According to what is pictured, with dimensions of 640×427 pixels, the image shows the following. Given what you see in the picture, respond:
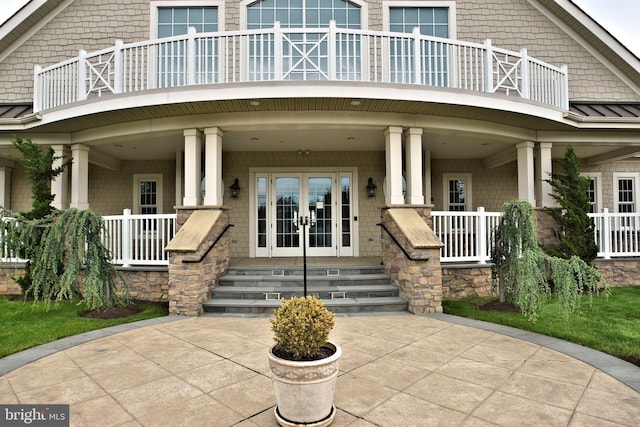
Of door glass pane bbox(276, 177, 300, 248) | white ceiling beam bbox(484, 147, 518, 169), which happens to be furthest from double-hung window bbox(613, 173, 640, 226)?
door glass pane bbox(276, 177, 300, 248)

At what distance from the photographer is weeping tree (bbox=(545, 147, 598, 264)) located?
7246mm

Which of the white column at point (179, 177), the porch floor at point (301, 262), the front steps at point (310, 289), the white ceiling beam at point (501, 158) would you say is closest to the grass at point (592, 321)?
the front steps at point (310, 289)

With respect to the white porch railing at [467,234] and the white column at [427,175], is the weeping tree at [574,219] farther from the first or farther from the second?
the white column at [427,175]

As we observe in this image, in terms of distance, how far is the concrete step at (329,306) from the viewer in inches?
231

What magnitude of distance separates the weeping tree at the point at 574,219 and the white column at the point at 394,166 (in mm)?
3306

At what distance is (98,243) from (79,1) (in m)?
7.69

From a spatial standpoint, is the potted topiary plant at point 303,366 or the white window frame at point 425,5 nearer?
the potted topiary plant at point 303,366

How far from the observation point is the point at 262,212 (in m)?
9.50

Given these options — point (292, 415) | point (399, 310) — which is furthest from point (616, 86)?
point (292, 415)

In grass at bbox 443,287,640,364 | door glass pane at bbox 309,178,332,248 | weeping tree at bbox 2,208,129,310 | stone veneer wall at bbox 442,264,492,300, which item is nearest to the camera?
grass at bbox 443,287,640,364

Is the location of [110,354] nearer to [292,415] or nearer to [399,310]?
[292,415]

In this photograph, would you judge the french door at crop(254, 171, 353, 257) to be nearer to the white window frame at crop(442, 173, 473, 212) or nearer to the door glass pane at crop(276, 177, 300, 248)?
the door glass pane at crop(276, 177, 300, 248)

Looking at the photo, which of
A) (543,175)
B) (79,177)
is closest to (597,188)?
(543,175)

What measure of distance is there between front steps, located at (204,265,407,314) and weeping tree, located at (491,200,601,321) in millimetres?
1683
